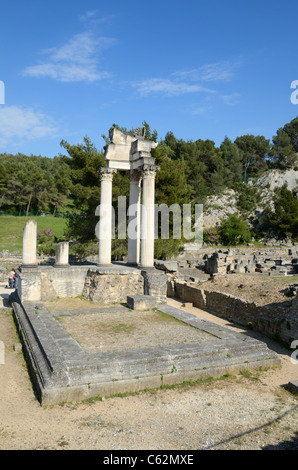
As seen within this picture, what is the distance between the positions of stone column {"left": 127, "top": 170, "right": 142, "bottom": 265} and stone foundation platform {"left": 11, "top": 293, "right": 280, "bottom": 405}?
22.2ft

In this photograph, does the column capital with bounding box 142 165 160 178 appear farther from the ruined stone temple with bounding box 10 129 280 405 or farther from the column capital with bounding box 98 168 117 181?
the column capital with bounding box 98 168 117 181

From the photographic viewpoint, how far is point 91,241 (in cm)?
2397

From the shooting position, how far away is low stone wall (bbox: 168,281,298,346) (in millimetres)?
10789

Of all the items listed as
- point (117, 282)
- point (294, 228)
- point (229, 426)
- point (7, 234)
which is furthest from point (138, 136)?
point (294, 228)

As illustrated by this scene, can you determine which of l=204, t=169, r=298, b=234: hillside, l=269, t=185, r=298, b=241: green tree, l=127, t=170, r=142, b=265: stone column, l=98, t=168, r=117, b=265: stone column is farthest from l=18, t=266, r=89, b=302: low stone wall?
l=204, t=169, r=298, b=234: hillside

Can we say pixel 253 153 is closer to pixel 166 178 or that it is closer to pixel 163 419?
pixel 166 178

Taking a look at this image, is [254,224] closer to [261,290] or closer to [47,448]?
[261,290]

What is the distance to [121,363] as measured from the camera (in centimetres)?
709

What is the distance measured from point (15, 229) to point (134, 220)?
30316 mm

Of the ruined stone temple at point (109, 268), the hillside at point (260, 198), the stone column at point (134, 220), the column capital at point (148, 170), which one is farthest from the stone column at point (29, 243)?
the hillside at point (260, 198)

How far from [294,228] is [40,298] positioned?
125 ft

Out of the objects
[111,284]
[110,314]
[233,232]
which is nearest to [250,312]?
[110,314]

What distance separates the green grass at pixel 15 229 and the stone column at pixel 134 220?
15.5 m

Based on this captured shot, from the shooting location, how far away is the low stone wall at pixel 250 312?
35.4 feet
